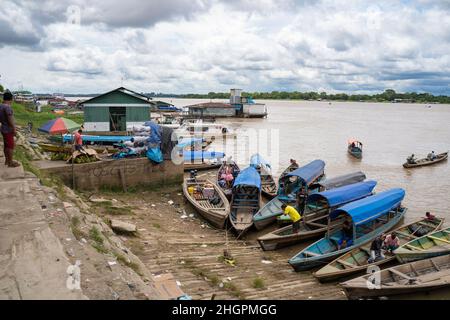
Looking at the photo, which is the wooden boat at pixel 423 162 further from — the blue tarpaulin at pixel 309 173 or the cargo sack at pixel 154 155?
the cargo sack at pixel 154 155

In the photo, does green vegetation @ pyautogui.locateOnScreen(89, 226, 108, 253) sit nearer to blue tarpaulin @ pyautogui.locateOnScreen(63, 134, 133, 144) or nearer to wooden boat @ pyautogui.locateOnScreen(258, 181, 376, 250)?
wooden boat @ pyautogui.locateOnScreen(258, 181, 376, 250)

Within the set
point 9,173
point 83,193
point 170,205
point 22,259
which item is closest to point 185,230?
point 170,205

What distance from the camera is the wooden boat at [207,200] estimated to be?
12906mm

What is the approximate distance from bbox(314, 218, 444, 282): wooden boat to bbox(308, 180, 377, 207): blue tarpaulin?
6.33ft

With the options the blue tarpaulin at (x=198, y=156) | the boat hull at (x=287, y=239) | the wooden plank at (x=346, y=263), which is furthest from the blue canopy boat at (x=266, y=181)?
the wooden plank at (x=346, y=263)

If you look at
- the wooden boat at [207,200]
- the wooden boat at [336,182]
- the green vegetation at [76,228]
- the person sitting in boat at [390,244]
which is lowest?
the person sitting in boat at [390,244]

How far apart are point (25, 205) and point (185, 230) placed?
21.2 ft

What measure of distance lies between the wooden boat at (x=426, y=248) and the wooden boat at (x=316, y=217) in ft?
7.48

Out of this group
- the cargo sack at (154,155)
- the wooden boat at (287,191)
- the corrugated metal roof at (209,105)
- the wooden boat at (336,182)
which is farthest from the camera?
the corrugated metal roof at (209,105)

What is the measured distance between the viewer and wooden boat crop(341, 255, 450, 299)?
8.14 metres

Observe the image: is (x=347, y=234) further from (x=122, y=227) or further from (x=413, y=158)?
(x=413, y=158)
